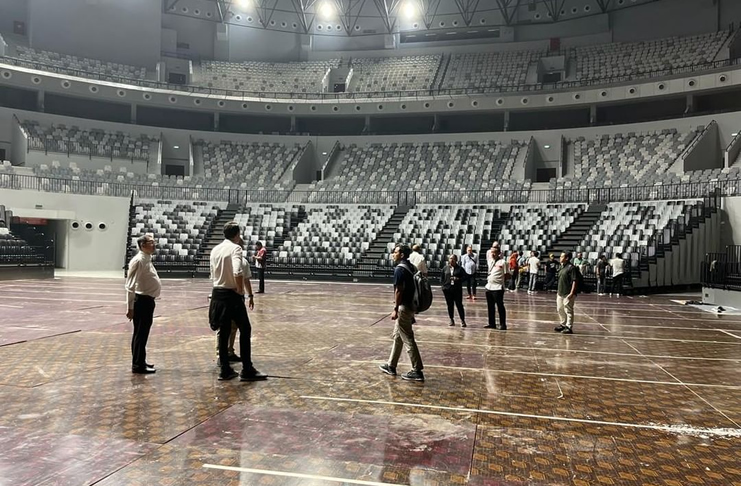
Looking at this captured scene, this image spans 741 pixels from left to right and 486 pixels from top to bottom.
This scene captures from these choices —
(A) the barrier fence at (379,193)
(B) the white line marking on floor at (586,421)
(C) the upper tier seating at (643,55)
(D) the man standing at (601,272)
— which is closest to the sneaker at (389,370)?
(B) the white line marking on floor at (586,421)

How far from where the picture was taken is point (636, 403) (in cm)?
546

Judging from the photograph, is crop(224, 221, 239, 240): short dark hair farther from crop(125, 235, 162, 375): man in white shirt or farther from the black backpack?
the black backpack

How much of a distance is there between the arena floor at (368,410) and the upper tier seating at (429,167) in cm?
2287

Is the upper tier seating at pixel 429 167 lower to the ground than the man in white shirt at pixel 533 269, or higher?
higher

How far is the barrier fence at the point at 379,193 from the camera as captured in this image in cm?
2503

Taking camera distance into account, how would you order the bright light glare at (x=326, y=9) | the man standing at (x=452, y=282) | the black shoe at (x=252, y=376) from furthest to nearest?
the bright light glare at (x=326, y=9), the man standing at (x=452, y=282), the black shoe at (x=252, y=376)

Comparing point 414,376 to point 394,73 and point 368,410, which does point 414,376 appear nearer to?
point 368,410

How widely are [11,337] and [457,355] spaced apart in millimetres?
7145

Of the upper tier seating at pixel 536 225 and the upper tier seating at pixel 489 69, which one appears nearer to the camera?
the upper tier seating at pixel 536 225

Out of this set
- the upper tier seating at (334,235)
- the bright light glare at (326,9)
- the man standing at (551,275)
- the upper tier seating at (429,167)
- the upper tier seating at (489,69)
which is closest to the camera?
the man standing at (551,275)

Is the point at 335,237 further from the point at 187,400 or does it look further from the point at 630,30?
the point at 630,30

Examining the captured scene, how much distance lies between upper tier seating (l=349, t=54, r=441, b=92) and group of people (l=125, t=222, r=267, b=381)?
1332 inches

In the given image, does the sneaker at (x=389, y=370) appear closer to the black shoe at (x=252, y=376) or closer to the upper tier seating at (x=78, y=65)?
the black shoe at (x=252, y=376)

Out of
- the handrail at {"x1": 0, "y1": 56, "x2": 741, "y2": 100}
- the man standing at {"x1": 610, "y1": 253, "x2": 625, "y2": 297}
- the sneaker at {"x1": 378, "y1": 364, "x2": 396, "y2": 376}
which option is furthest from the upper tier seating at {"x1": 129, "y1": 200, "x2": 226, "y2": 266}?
the sneaker at {"x1": 378, "y1": 364, "x2": 396, "y2": 376}
